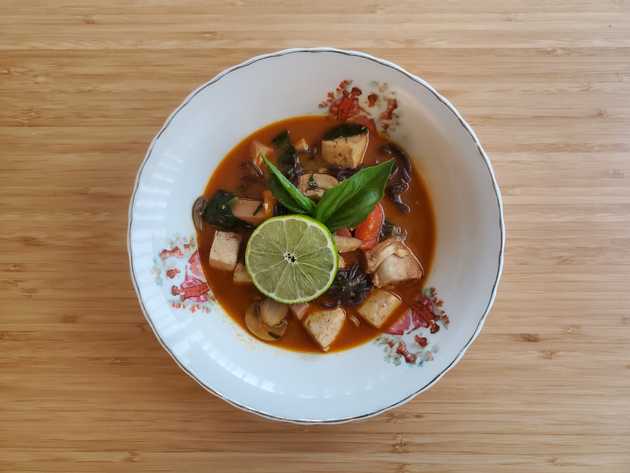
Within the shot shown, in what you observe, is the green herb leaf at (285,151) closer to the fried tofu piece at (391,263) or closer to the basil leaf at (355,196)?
the basil leaf at (355,196)

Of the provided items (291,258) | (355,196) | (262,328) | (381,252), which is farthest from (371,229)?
(262,328)

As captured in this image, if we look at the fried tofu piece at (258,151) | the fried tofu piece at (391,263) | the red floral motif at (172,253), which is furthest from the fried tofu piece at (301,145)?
the red floral motif at (172,253)

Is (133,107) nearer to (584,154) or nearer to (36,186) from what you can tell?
(36,186)

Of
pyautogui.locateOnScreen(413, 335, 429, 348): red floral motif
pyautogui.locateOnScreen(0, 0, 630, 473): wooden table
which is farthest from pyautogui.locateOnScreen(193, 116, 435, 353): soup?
pyautogui.locateOnScreen(0, 0, 630, 473): wooden table

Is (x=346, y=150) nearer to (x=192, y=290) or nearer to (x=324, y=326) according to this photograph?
(x=324, y=326)

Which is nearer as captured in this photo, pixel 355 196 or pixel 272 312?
pixel 355 196

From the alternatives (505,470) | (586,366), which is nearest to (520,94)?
(586,366)
